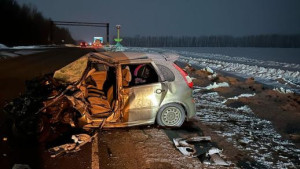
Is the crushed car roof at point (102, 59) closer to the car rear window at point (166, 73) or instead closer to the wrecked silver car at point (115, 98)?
the wrecked silver car at point (115, 98)

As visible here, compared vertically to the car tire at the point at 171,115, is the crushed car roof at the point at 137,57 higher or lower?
higher

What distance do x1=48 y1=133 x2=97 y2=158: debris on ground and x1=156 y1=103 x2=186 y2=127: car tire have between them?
1548 millimetres

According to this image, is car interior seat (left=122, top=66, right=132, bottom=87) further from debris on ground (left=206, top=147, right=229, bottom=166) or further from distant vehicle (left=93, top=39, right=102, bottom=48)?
distant vehicle (left=93, top=39, right=102, bottom=48)

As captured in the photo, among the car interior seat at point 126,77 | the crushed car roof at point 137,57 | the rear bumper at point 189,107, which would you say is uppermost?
the crushed car roof at point 137,57

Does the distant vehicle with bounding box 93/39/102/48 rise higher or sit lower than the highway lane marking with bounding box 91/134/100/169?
higher

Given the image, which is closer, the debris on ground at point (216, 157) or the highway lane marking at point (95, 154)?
the highway lane marking at point (95, 154)

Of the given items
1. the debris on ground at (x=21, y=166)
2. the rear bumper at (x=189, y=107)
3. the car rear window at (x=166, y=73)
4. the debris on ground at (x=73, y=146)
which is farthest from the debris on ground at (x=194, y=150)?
the debris on ground at (x=21, y=166)

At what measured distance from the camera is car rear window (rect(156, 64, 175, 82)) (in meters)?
6.15

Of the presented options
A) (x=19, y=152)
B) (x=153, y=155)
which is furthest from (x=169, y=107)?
(x=19, y=152)

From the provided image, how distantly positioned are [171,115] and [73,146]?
2230mm

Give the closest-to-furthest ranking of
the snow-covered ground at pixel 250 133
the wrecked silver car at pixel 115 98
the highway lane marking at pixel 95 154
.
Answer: the highway lane marking at pixel 95 154
the snow-covered ground at pixel 250 133
the wrecked silver car at pixel 115 98

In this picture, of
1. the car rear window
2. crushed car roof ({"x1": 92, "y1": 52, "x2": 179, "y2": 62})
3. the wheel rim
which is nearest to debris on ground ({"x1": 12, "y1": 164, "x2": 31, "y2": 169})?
crushed car roof ({"x1": 92, "y1": 52, "x2": 179, "y2": 62})

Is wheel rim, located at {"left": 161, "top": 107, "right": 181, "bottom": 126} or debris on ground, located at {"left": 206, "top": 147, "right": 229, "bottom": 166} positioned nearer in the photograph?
debris on ground, located at {"left": 206, "top": 147, "right": 229, "bottom": 166}

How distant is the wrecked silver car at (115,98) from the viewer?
17.8 ft
